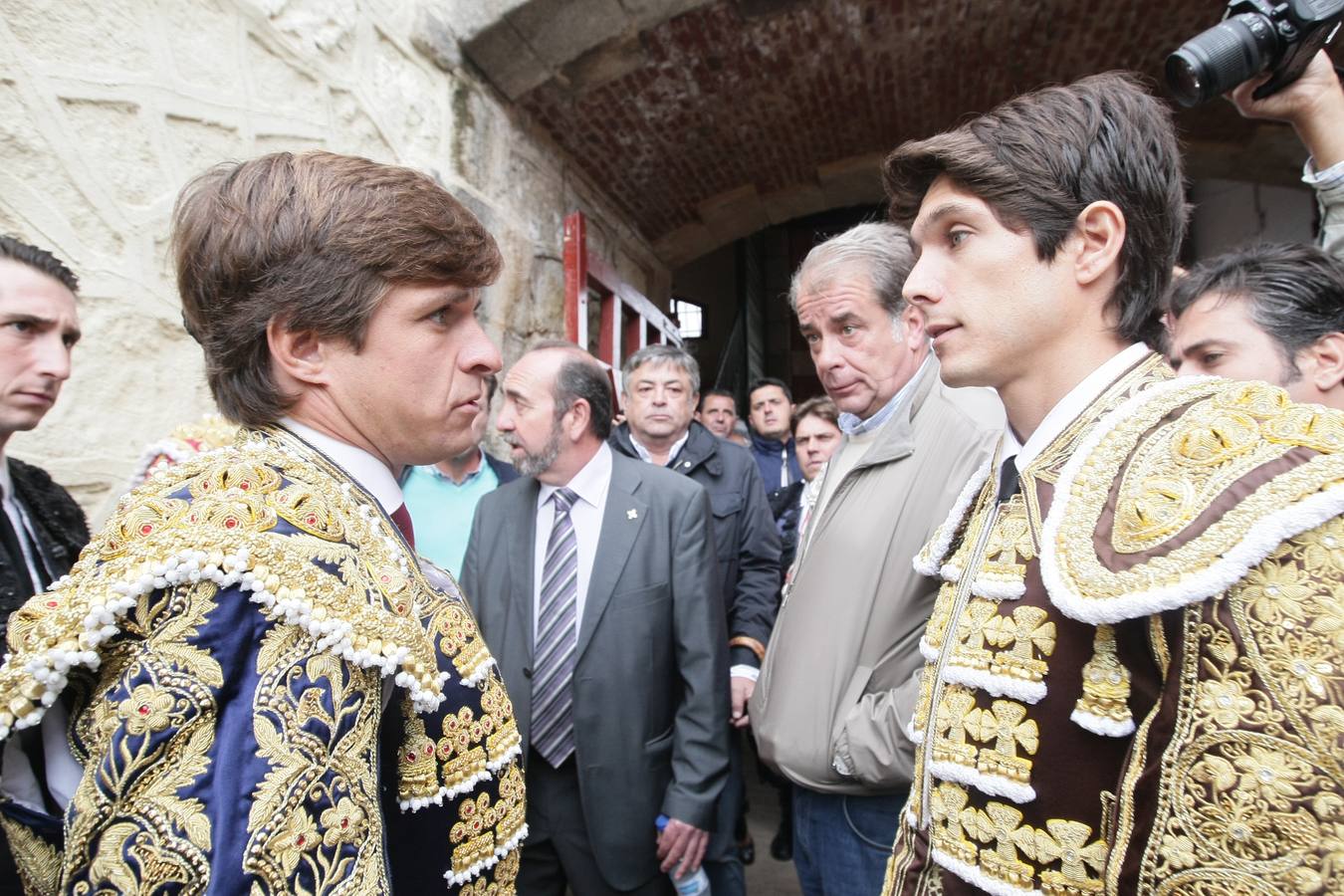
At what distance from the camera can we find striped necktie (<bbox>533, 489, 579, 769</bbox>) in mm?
2111

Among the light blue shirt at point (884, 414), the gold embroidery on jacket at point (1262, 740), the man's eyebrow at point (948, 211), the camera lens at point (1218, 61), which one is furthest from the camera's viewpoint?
the light blue shirt at point (884, 414)

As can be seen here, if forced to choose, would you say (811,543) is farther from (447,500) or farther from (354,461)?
(447,500)

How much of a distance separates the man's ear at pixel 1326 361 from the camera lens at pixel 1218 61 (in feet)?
1.94

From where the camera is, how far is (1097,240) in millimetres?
1059

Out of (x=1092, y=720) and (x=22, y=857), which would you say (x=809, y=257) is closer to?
(x=1092, y=720)

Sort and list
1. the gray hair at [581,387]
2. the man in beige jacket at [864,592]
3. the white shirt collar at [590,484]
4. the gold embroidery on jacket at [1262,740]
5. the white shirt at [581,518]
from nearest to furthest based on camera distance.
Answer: the gold embroidery on jacket at [1262,740], the man in beige jacket at [864,592], the white shirt at [581,518], the white shirt collar at [590,484], the gray hair at [581,387]

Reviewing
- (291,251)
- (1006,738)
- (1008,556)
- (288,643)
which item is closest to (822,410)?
(1008,556)

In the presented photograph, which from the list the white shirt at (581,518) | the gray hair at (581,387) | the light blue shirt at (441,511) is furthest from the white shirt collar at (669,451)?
the white shirt at (581,518)

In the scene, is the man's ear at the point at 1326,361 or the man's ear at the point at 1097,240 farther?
the man's ear at the point at 1326,361

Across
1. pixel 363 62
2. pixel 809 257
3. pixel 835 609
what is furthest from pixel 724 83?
pixel 835 609

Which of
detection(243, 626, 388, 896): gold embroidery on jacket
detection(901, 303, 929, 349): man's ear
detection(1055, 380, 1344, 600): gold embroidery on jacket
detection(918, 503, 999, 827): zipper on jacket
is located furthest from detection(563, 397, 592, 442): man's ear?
detection(1055, 380, 1344, 600): gold embroidery on jacket

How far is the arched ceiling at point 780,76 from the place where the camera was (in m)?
4.34

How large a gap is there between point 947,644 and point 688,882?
4.86 ft

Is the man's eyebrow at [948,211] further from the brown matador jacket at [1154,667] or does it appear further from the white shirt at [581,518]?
the white shirt at [581,518]
